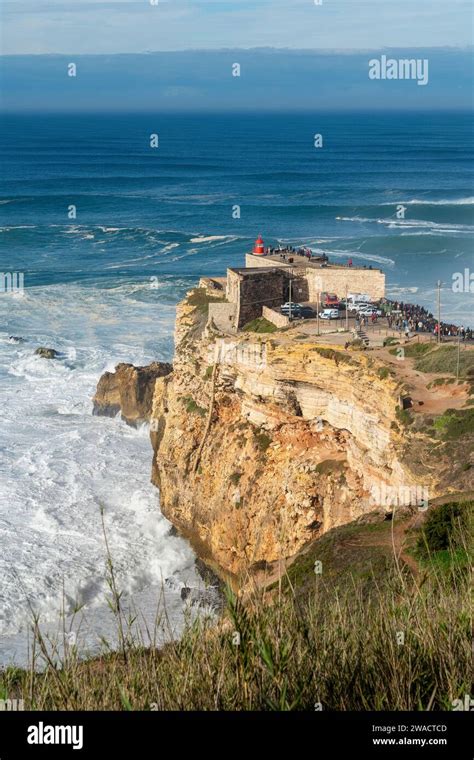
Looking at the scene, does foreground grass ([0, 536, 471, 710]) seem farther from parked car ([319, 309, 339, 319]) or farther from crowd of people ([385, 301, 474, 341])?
parked car ([319, 309, 339, 319])

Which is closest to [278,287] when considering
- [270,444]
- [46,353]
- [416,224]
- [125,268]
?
[270,444]

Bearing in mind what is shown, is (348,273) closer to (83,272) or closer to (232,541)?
(232,541)

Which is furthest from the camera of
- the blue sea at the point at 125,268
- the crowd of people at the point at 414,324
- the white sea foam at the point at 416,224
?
the white sea foam at the point at 416,224

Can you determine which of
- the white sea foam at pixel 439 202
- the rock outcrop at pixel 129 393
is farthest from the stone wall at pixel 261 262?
the white sea foam at pixel 439 202

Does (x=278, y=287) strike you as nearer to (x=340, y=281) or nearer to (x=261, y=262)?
(x=340, y=281)

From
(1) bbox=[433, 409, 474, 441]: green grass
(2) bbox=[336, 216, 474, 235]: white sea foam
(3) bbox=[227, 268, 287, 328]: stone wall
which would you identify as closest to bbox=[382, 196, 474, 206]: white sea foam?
(2) bbox=[336, 216, 474, 235]: white sea foam

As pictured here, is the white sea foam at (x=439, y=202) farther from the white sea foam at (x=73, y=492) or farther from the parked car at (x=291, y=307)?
the parked car at (x=291, y=307)

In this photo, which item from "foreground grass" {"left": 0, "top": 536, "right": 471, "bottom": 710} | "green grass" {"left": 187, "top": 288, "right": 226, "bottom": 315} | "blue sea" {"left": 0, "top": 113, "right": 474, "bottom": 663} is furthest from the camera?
"green grass" {"left": 187, "top": 288, "right": 226, "bottom": 315}
